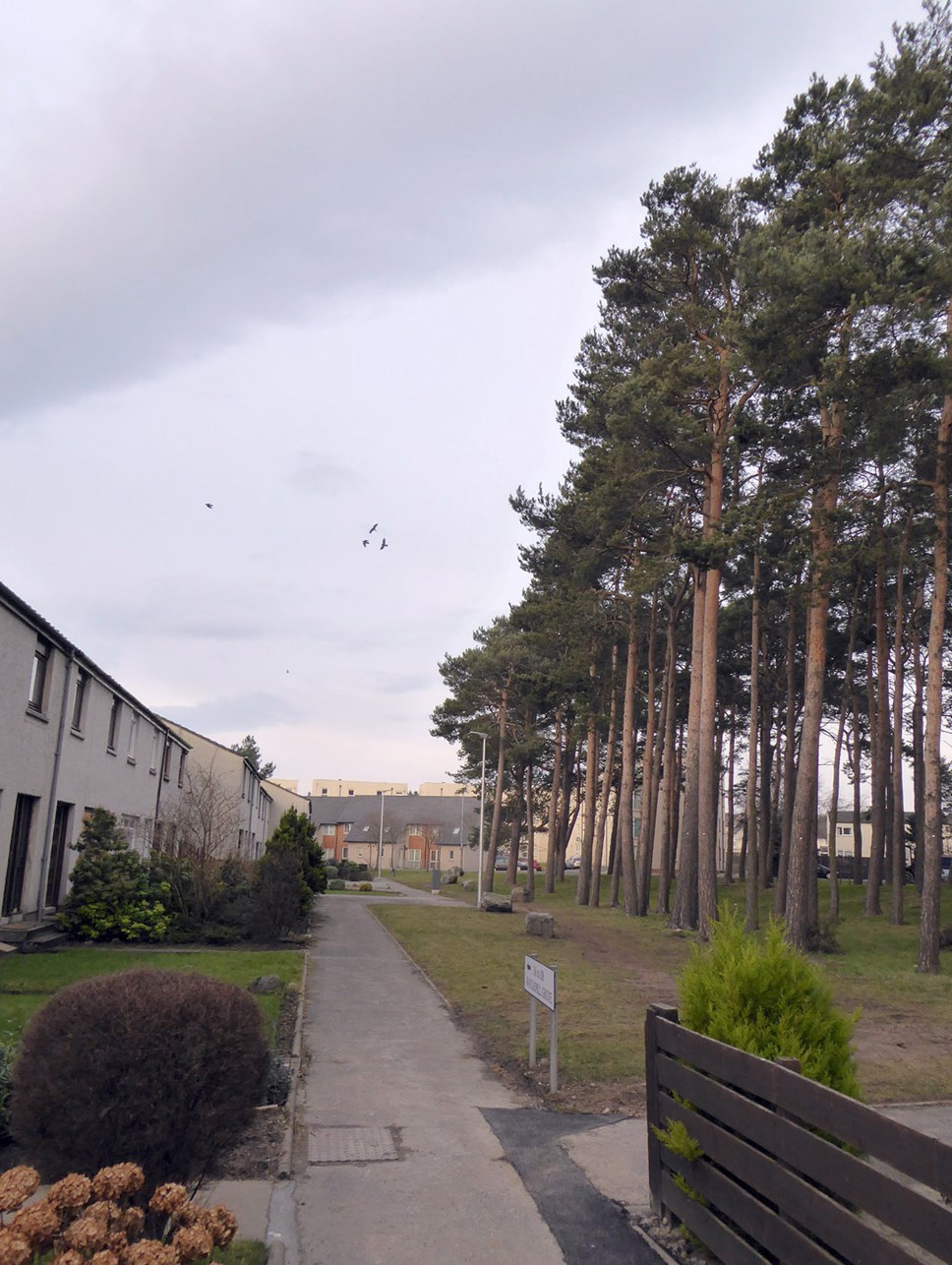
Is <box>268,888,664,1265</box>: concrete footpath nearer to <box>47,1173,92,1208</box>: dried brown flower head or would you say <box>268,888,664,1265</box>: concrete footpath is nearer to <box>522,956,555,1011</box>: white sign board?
<box>522,956,555,1011</box>: white sign board

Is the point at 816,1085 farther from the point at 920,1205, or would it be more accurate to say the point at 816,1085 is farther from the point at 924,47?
the point at 924,47

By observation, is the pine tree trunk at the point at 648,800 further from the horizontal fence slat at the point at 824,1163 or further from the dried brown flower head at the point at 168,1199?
the dried brown flower head at the point at 168,1199

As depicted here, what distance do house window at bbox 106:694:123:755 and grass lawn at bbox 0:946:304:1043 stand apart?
679 cm

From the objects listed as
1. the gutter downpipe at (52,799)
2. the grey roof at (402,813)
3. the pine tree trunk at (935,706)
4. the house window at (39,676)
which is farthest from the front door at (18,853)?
the grey roof at (402,813)

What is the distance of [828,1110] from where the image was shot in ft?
12.3

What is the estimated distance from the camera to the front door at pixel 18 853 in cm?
1680

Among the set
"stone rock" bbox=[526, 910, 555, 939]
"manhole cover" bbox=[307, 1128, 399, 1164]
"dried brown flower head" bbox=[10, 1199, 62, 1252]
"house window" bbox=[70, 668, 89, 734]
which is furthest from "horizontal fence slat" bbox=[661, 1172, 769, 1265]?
"stone rock" bbox=[526, 910, 555, 939]

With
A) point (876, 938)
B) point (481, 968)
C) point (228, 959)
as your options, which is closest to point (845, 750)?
point (876, 938)

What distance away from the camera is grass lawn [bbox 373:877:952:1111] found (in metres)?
9.76

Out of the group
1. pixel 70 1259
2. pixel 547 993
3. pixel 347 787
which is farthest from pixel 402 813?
pixel 70 1259

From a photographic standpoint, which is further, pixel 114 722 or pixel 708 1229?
pixel 114 722

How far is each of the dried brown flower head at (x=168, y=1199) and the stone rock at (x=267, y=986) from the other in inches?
361

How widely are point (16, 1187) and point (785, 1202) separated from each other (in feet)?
9.88

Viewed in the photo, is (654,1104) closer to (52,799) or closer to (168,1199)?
(168,1199)
